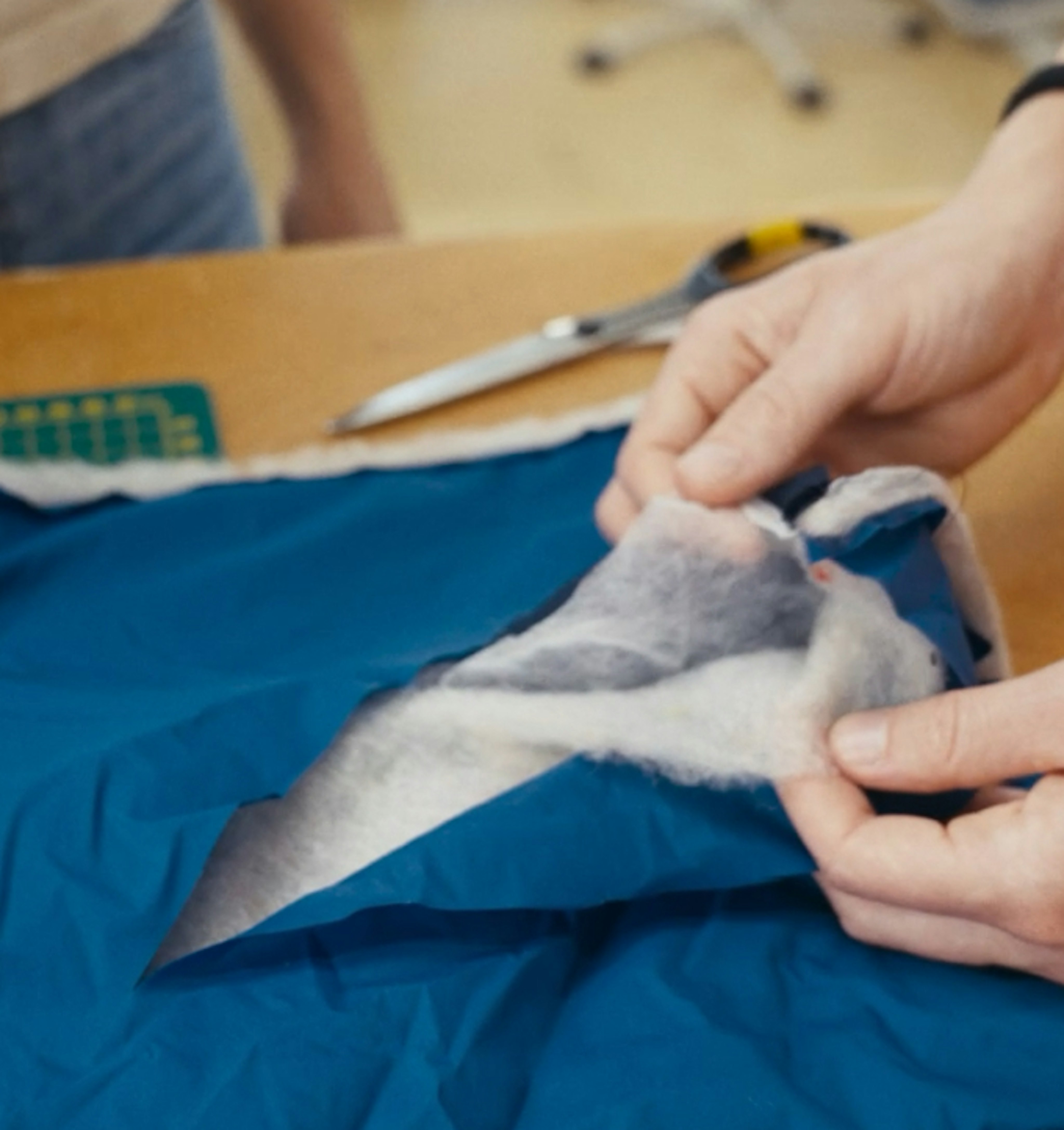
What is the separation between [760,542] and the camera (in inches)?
18.1

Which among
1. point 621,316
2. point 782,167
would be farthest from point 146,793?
point 782,167

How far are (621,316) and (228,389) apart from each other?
0.21 meters

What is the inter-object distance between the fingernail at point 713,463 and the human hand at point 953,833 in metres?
0.11

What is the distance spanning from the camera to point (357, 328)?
2.30ft

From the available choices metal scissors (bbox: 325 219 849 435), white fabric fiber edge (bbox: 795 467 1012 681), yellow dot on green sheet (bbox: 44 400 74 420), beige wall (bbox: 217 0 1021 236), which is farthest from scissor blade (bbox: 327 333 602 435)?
beige wall (bbox: 217 0 1021 236)

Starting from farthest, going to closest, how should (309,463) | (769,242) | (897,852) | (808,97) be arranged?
(808,97) → (769,242) → (309,463) → (897,852)

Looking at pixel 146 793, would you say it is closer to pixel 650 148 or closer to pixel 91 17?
pixel 91 17

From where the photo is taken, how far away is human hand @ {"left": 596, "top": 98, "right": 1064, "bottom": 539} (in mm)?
Result: 532

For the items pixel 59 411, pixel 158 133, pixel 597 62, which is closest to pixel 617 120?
pixel 597 62

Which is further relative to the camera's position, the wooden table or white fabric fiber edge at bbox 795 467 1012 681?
the wooden table

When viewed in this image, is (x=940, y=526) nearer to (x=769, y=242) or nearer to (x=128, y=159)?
(x=769, y=242)

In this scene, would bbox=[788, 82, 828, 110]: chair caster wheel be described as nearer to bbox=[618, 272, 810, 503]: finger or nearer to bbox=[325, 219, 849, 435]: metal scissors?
bbox=[325, 219, 849, 435]: metal scissors

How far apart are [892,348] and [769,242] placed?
0.20 m

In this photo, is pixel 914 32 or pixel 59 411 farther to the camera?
pixel 914 32
